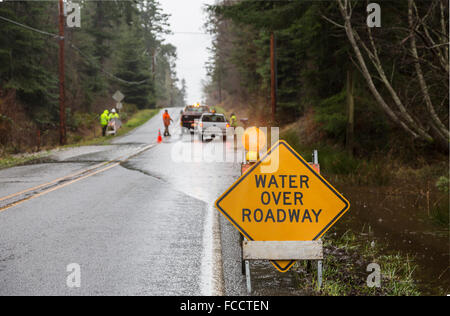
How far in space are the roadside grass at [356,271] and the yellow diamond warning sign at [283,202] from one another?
49 cm

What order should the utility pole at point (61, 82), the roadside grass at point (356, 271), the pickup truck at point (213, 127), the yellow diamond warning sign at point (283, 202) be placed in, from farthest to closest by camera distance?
1. the pickup truck at point (213, 127)
2. the utility pole at point (61, 82)
3. the yellow diamond warning sign at point (283, 202)
4. the roadside grass at point (356, 271)

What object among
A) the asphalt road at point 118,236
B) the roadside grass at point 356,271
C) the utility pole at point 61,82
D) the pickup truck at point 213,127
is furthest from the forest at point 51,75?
the roadside grass at point 356,271

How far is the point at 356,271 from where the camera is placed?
5875mm

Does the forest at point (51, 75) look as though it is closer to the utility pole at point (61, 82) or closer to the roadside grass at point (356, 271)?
the utility pole at point (61, 82)

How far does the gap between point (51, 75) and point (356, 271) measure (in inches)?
1452

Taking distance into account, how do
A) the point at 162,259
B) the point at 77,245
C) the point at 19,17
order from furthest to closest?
the point at 19,17 < the point at 77,245 < the point at 162,259

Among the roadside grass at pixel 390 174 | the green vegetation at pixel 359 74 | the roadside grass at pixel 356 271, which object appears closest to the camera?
the roadside grass at pixel 356 271

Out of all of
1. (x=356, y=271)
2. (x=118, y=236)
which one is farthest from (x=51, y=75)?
(x=356, y=271)

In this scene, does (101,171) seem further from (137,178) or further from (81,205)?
(81,205)

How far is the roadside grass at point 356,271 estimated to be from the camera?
512cm

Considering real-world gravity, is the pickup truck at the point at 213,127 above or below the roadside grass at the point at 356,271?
above

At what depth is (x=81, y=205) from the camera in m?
9.53
